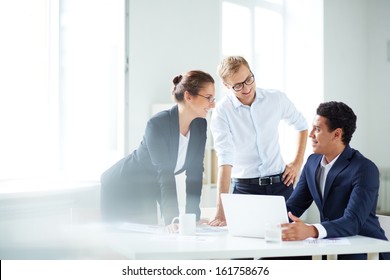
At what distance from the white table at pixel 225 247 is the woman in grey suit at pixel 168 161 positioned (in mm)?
340

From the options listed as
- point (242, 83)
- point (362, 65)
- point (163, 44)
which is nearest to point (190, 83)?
point (242, 83)

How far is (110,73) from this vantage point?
285 centimetres

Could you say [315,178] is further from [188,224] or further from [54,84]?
[54,84]

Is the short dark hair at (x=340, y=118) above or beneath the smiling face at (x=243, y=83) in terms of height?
beneath

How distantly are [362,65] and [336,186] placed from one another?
6.44 feet

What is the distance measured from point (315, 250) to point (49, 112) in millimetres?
1526

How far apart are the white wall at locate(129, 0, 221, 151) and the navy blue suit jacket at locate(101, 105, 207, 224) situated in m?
0.57

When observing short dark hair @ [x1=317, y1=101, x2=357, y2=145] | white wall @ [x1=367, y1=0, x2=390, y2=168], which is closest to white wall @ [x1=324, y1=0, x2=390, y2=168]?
white wall @ [x1=367, y1=0, x2=390, y2=168]

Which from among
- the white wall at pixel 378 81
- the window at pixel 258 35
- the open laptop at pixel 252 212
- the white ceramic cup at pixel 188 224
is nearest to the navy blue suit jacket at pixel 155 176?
the white ceramic cup at pixel 188 224

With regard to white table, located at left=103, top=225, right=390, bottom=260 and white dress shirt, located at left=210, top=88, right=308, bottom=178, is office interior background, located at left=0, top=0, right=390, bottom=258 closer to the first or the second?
white dress shirt, located at left=210, top=88, right=308, bottom=178

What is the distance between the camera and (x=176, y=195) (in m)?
2.21

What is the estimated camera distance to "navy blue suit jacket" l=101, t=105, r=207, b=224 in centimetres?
221

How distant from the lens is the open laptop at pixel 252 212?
1.82 m

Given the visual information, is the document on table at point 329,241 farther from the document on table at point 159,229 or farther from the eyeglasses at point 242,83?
the eyeglasses at point 242,83
